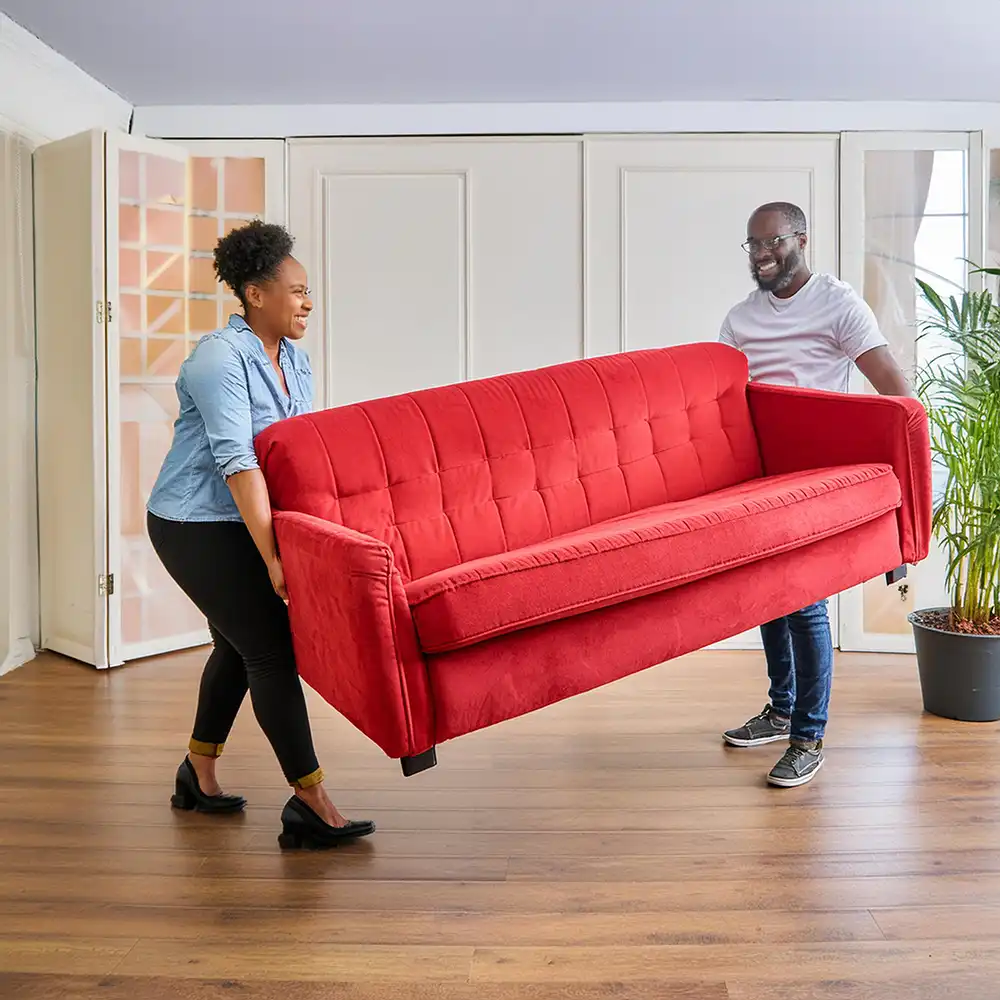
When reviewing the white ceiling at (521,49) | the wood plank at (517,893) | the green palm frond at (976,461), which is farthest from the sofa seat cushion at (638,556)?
the white ceiling at (521,49)

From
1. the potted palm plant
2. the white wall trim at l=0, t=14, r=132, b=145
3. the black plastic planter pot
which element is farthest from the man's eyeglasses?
the white wall trim at l=0, t=14, r=132, b=145

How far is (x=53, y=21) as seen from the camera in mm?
3727

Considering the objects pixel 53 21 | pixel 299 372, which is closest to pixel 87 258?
pixel 53 21

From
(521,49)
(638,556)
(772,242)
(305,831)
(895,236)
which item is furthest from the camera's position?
(895,236)

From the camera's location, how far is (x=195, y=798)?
106 inches

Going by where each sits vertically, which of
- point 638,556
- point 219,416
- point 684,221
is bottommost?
point 638,556

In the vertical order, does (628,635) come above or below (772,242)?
below

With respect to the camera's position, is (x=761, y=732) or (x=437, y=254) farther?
(x=437, y=254)

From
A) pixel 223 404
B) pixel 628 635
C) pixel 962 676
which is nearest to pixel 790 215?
pixel 628 635

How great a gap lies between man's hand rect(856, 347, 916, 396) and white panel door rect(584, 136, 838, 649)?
1761 mm

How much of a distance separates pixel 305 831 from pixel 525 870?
52 cm

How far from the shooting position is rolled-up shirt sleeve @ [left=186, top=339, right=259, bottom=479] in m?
2.32

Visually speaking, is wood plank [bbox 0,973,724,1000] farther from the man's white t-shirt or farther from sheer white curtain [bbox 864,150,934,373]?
sheer white curtain [bbox 864,150,934,373]

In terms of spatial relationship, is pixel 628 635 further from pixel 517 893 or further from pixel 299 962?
pixel 299 962
